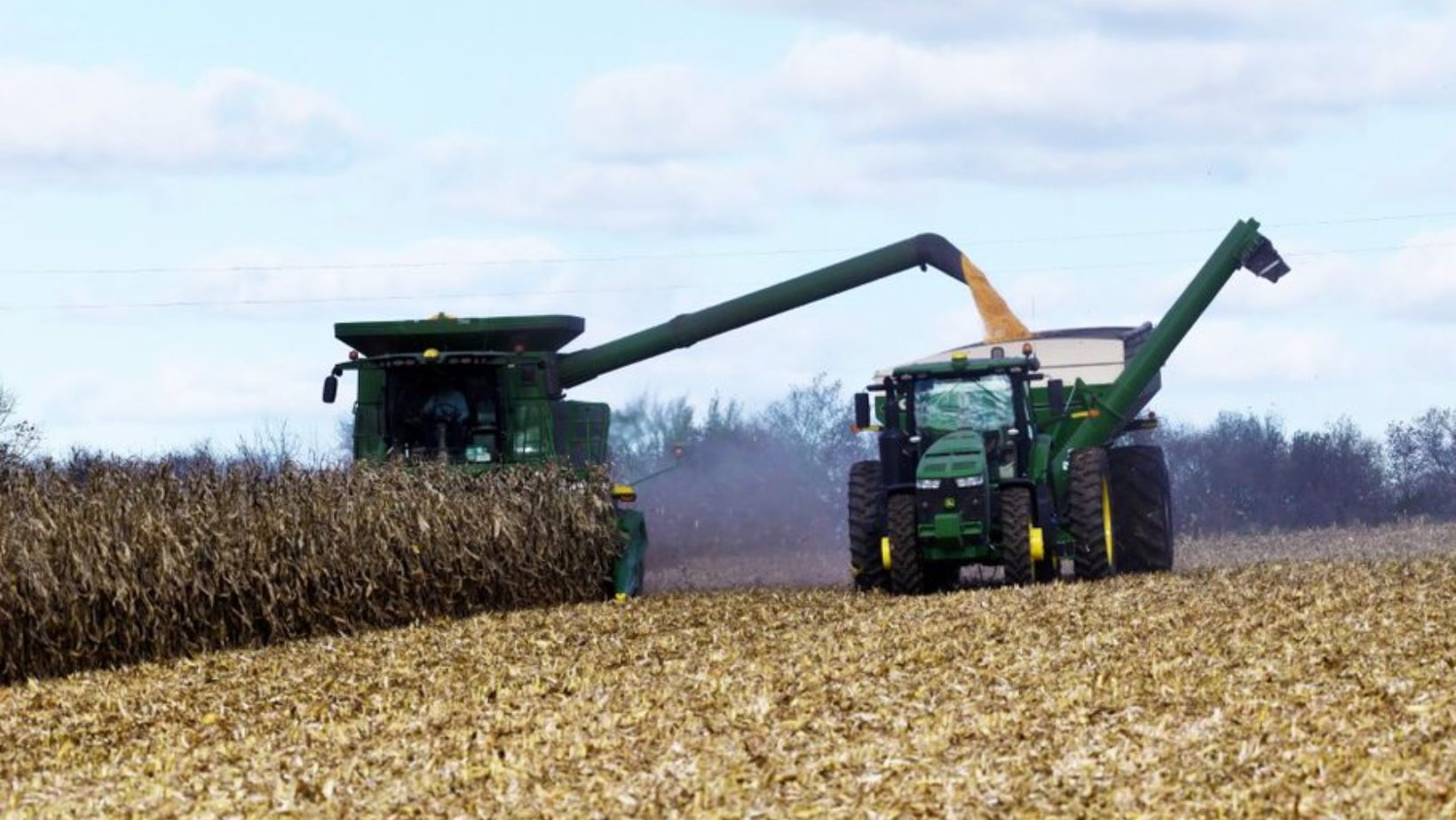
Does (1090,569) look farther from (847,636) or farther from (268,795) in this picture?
(268,795)

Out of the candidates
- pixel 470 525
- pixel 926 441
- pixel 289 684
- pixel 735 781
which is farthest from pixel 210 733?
pixel 926 441

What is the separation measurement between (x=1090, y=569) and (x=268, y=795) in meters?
10.9

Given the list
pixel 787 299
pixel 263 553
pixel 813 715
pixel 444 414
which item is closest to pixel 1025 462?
pixel 787 299

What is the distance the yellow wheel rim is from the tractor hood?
→ 1.31m

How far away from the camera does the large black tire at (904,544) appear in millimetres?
17953

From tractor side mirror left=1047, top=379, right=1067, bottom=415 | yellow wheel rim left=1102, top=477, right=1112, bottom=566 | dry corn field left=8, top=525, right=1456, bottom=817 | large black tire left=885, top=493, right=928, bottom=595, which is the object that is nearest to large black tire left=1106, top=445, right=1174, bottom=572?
yellow wheel rim left=1102, top=477, right=1112, bottom=566

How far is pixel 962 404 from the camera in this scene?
19.2m

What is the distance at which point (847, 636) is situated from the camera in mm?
14734

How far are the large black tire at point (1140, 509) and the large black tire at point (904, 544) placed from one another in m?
3.22

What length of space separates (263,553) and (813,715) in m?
7.25

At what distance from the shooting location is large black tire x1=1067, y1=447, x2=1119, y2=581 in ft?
62.1

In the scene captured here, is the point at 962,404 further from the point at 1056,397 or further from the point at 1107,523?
the point at 1107,523

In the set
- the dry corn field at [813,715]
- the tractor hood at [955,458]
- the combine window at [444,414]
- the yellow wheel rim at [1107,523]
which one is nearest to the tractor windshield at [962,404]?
the tractor hood at [955,458]

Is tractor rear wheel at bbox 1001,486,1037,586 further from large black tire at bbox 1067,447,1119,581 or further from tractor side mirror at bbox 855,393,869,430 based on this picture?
tractor side mirror at bbox 855,393,869,430
